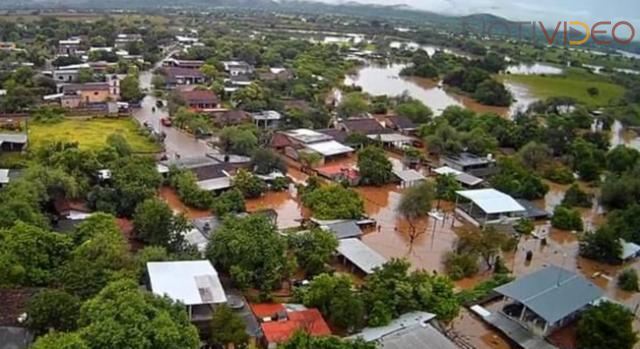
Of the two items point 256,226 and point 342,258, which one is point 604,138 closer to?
point 342,258

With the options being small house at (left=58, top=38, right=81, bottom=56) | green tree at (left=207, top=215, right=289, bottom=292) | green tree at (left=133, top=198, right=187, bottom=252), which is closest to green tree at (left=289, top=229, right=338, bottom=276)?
green tree at (left=207, top=215, right=289, bottom=292)

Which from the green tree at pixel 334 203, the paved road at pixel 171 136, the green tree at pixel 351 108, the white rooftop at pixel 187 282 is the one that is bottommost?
the paved road at pixel 171 136

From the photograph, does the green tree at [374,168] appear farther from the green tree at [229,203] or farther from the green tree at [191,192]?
the green tree at [191,192]

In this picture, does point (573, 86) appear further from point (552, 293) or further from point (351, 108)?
point (552, 293)

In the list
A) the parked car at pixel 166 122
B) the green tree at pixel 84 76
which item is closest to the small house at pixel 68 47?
the green tree at pixel 84 76

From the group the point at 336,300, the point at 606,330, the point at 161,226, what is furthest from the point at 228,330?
the point at 606,330

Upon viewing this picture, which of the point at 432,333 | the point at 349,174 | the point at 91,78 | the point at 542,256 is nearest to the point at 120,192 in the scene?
the point at 349,174
